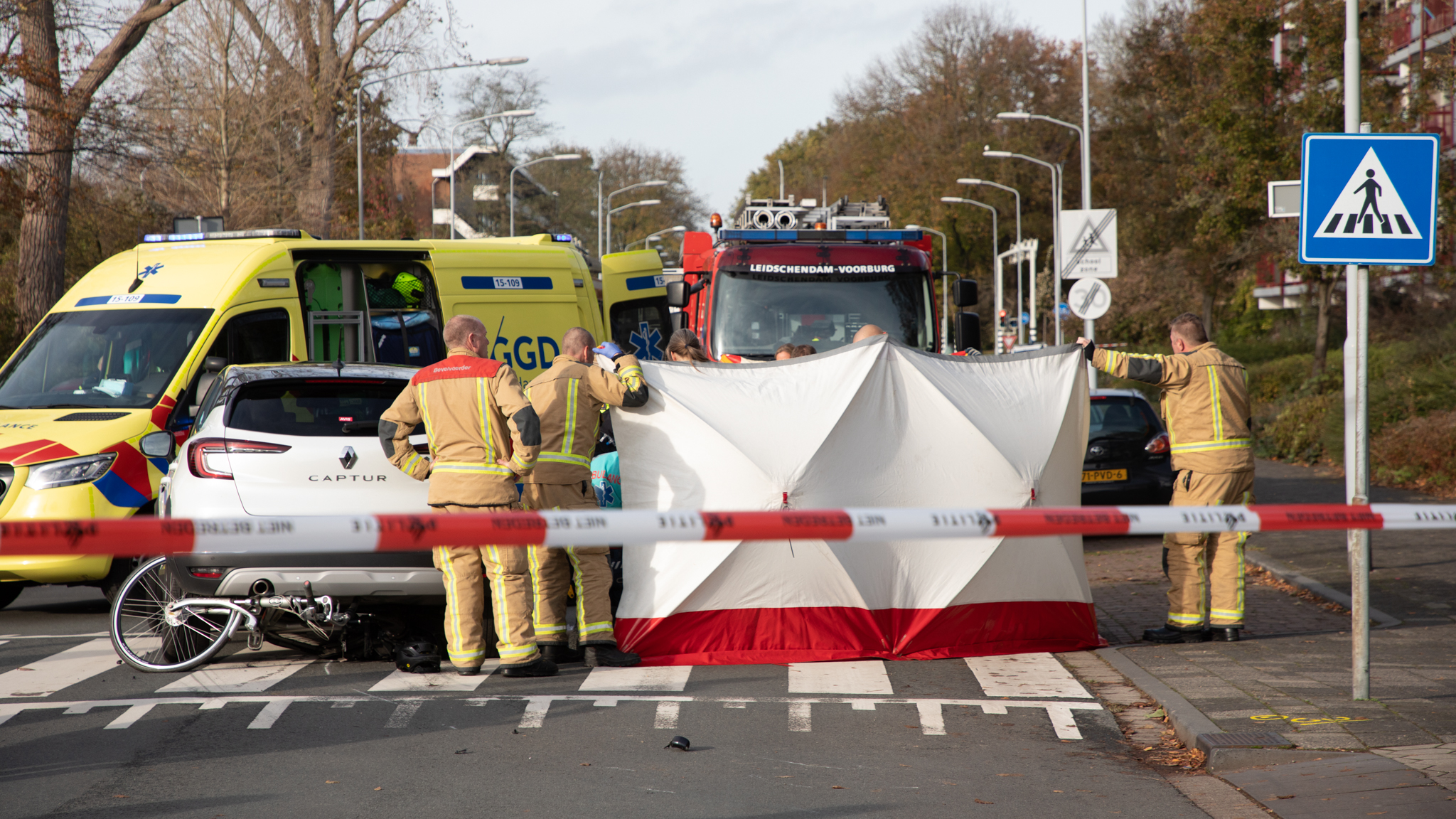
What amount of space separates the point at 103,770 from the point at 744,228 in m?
9.73

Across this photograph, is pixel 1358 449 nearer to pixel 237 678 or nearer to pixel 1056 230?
pixel 237 678

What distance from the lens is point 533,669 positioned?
24.6ft

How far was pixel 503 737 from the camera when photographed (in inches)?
242

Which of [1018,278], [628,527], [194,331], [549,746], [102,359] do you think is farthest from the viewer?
[1018,278]

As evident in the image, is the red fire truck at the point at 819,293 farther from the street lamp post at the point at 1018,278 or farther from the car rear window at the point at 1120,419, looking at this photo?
the street lamp post at the point at 1018,278

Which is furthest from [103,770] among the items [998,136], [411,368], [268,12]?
[998,136]

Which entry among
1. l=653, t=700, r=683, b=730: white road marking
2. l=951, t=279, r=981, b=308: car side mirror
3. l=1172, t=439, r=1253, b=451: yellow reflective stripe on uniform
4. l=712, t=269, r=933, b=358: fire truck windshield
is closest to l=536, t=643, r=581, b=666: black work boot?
l=653, t=700, r=683, b=730: white road marking

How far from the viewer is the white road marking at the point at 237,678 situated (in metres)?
7.05

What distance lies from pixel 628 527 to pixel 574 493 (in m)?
3.19

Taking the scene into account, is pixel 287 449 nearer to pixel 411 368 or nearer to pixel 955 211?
pixel 411 368

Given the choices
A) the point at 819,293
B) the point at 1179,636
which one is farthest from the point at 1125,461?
the point at 1179,636

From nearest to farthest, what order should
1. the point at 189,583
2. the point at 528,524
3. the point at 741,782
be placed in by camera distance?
the point at 528,524 < the point at 741,782 < the point at 189,583

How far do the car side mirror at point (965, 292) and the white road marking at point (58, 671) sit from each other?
27.8ft

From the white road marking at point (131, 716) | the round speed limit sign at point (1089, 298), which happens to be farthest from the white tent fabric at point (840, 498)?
the round speed limit sign at point (1089, 298)
